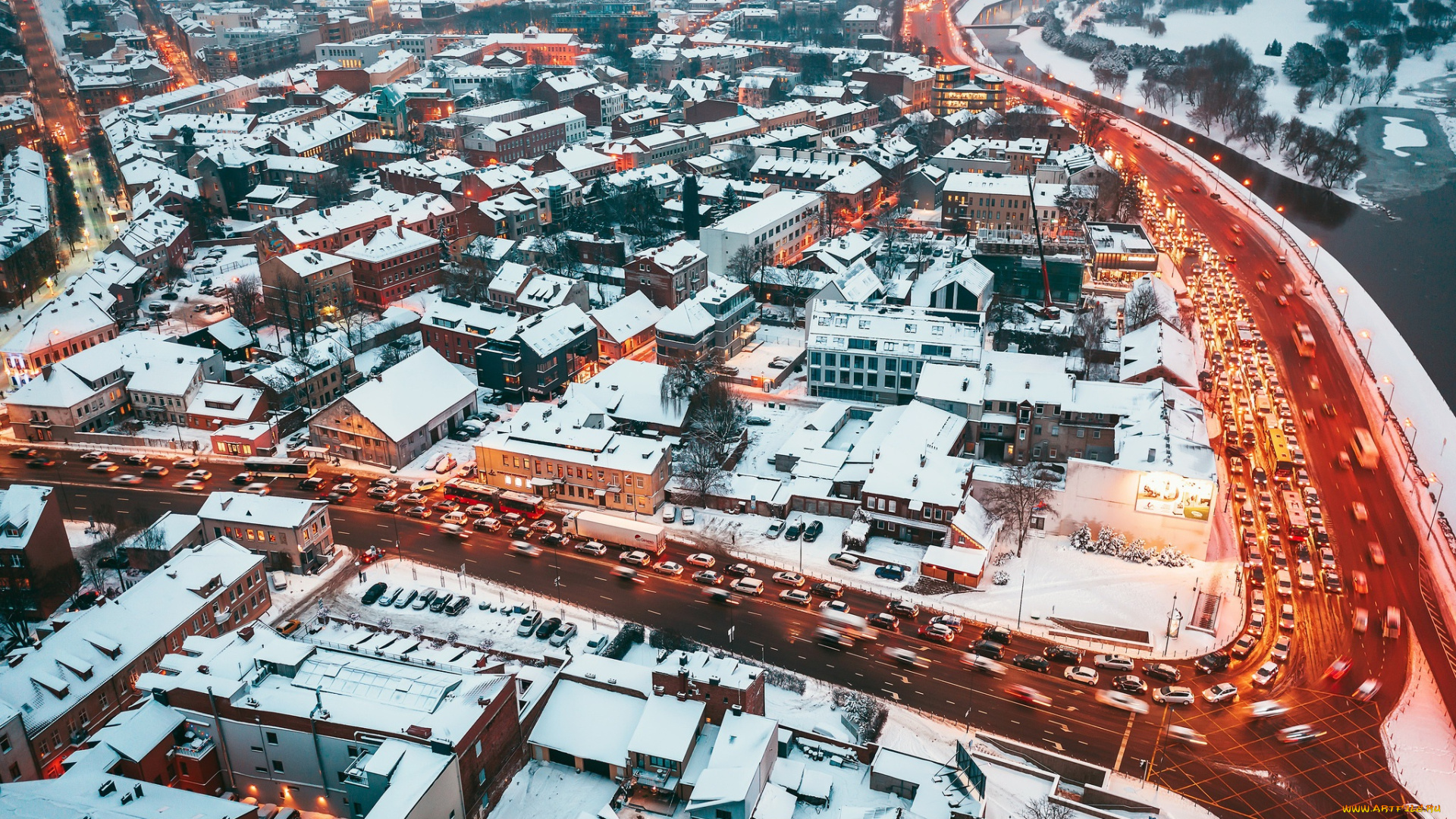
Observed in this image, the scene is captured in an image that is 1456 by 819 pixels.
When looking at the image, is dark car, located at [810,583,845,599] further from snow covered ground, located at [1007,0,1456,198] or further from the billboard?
snow covered ground, located at [1007,0,1456,198]

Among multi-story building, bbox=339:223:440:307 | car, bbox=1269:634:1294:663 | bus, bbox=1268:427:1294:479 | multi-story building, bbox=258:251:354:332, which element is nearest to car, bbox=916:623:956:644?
car, bbox=1269:634:1294:663

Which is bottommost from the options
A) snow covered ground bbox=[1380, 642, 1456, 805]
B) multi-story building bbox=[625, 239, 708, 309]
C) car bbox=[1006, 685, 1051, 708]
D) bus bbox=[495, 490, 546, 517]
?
snow covered ground bbox=[1380, 642, 1456, 805]

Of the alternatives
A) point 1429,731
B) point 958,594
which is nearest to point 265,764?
point 958,594

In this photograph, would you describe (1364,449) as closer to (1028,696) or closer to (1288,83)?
(1028,696)

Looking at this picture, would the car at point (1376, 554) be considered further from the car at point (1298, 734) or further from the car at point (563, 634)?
the car at point (563, 634)

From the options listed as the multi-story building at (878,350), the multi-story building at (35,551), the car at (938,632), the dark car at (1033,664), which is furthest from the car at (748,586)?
the multi-story building at (35,551)
